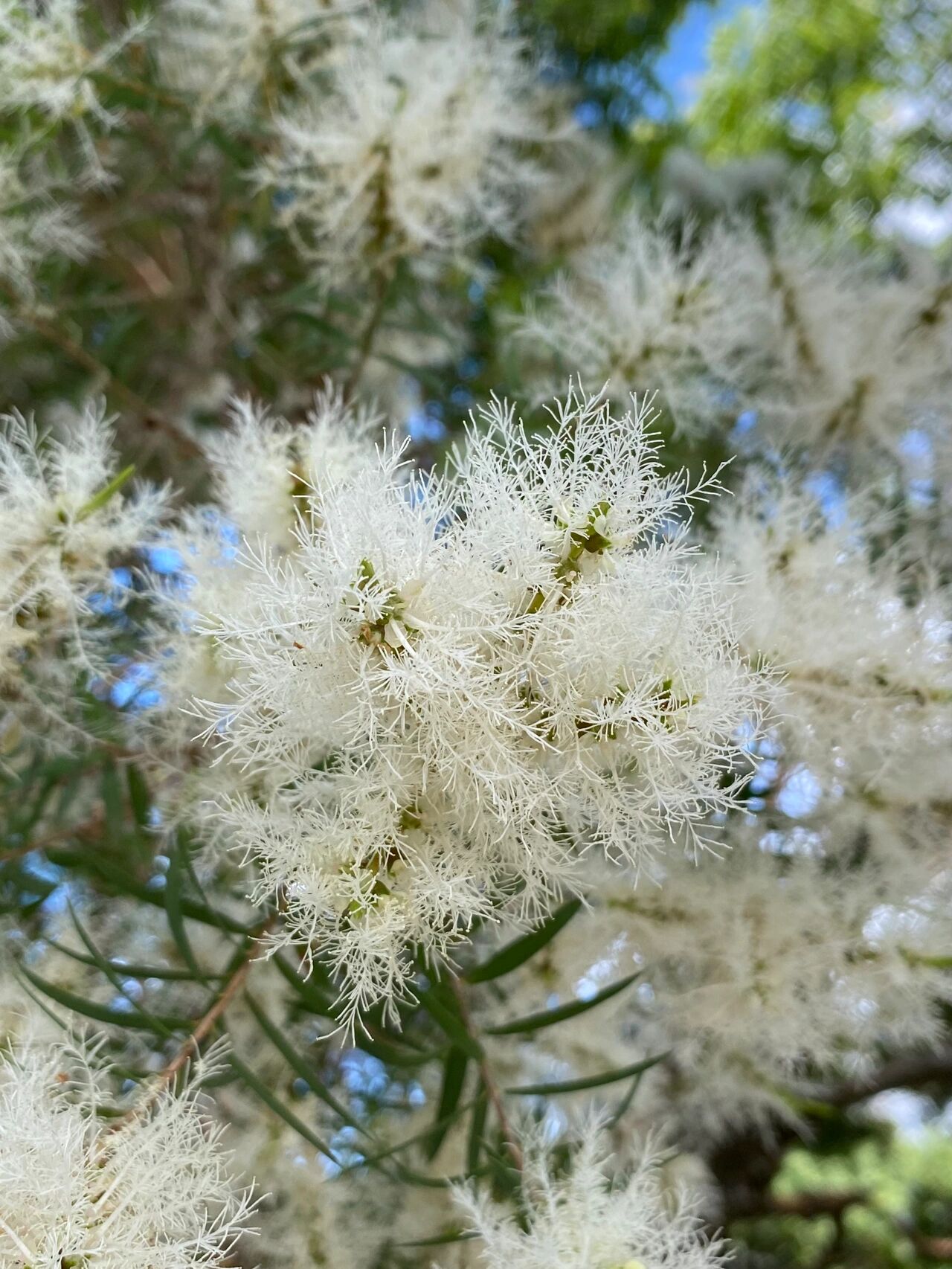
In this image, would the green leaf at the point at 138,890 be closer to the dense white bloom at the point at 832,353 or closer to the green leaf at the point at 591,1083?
the green leaf at the point at 591,1083

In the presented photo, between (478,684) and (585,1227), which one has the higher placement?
(478,684)

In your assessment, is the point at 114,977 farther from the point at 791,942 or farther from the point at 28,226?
the point at 28,226

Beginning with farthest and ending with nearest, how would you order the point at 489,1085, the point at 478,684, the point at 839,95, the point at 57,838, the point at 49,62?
the point at 839,95
the point at 49,62
the point at 57,838
the point at 489,1085
the point at 478,684

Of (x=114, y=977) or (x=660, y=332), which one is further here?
(x=660, y=332)

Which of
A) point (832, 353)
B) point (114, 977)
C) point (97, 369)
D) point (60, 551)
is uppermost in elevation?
point (832, 353)

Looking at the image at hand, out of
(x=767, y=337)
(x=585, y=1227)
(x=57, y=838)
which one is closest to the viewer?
(x=585, y=1227)

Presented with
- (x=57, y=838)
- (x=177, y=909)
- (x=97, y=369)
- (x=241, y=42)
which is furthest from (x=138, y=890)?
(x=241, y=42)
